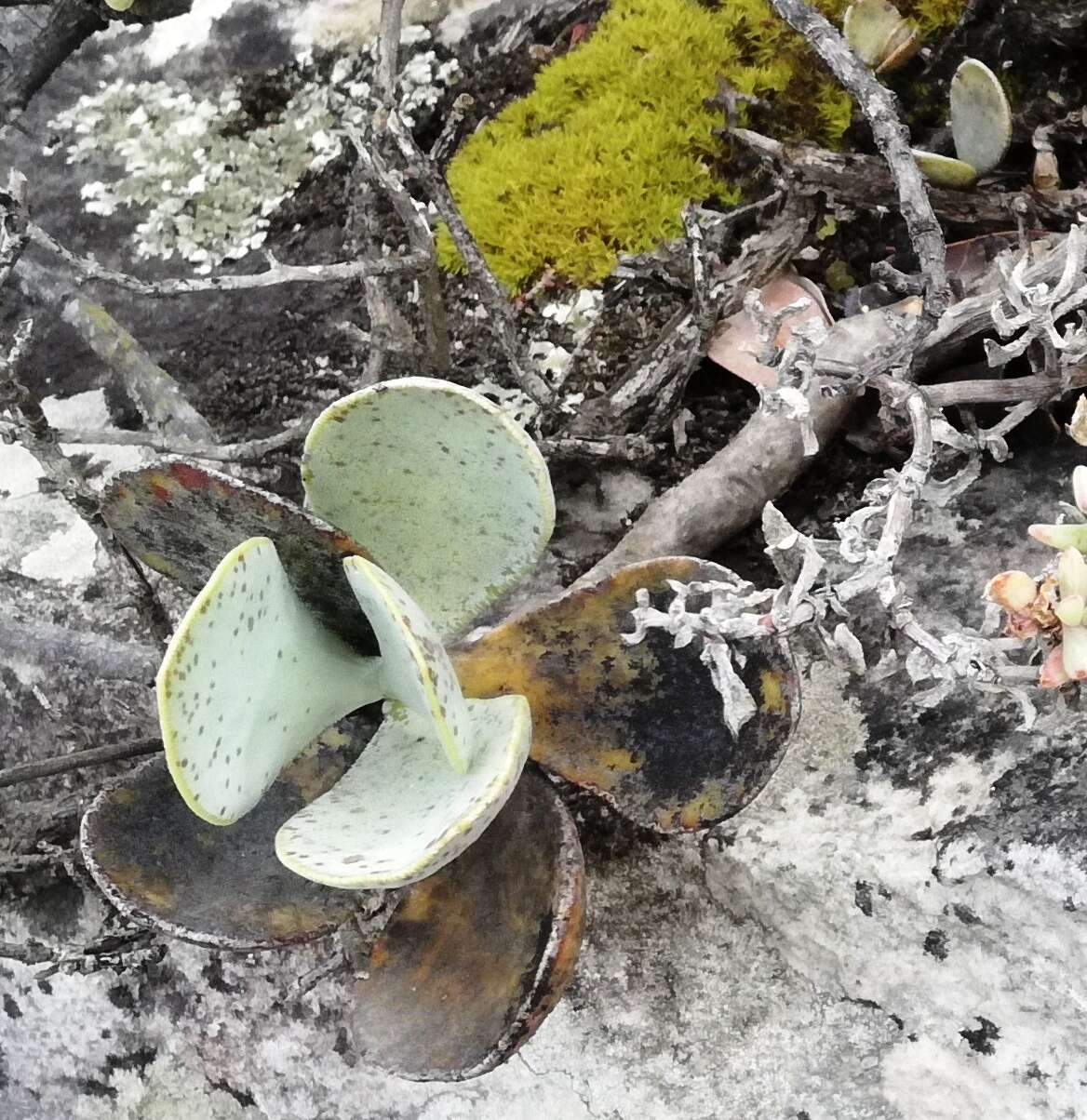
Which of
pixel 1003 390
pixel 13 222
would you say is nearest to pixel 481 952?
pixel 1003 390

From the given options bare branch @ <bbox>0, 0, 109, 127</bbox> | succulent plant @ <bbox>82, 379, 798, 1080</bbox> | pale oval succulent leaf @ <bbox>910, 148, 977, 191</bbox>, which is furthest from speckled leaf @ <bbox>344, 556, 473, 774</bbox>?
bare branch @ <bbox>0, 0, 109, 127</bbox>

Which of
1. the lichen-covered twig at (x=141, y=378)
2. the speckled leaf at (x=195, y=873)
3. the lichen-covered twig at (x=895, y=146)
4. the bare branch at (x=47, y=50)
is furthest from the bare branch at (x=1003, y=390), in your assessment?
the bare branch at (x=47, y=50)

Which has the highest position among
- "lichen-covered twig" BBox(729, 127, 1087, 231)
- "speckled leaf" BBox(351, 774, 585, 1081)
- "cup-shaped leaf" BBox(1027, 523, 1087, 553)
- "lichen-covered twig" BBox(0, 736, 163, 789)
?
"lichen-covered twig" BBox(729, 127, 1087, 231)

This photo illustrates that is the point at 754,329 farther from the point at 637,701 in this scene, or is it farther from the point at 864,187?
the point at 637,701

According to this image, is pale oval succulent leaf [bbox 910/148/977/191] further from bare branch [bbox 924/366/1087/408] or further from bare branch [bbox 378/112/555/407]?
bare branch [bbox 378/112/555/407]

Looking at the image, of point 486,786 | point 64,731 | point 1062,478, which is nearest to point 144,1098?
point 64,731
